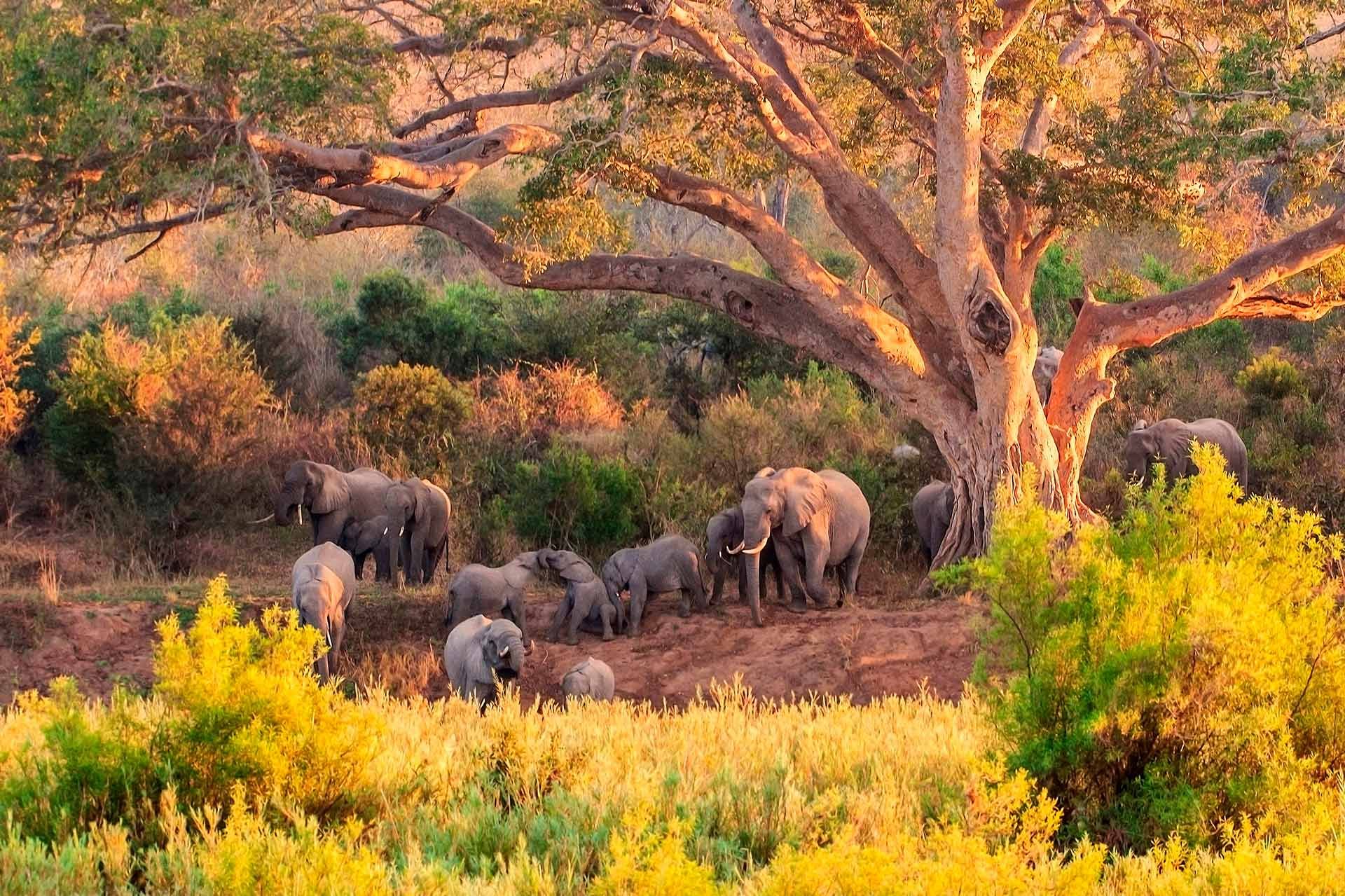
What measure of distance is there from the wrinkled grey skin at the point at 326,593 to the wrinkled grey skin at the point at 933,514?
18.8 feet

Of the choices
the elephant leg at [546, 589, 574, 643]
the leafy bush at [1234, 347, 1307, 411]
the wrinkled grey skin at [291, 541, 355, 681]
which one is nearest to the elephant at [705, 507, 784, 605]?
the elephant leg at [546, 589, 574, 643]

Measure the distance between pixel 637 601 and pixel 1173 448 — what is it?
6480 millimetres

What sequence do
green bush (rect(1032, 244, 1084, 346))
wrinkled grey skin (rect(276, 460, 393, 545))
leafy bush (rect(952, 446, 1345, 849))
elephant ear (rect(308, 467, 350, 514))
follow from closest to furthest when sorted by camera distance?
1. leafy bush (rect(952, 446, 1345, 849))
2. wrinkled grey skin (rect(276, 460, 393, 545))
3. elephant ear (rect(308, 467, 350, 514))
4. green bush (rect(1032, 244, 1084, 346))

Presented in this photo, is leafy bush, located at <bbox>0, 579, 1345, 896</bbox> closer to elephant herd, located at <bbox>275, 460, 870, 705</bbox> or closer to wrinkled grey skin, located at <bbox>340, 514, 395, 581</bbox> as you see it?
elephant herd, located at <bbox>275, 460, 870, 705</bbox>

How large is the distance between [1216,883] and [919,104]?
11639 mm

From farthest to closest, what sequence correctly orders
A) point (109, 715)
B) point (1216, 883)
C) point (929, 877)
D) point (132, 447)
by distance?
point (132, 447) < point (109, 715) < point (1216, 883) < point (929, 877)

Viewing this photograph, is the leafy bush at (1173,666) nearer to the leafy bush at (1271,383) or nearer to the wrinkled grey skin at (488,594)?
the wrinkled grey skin at (488,594)

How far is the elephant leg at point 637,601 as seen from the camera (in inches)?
592

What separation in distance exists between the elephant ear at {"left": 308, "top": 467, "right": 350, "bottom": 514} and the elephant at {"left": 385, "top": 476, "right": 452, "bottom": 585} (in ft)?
1.42

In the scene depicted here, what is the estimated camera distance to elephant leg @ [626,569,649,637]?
49.3 feet

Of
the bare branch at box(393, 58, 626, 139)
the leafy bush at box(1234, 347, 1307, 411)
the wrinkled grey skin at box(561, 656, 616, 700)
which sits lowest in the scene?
the wrinkled grey skin at box(561, 656, 616, 700)

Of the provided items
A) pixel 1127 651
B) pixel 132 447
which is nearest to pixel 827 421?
pixel 132 447

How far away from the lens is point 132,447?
18922 millimetres

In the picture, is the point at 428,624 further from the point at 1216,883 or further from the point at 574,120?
the point at 1216,883
